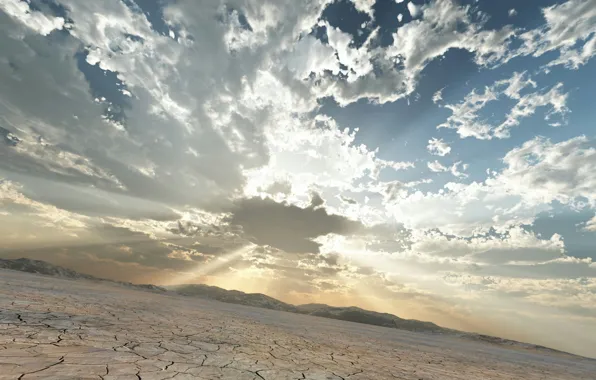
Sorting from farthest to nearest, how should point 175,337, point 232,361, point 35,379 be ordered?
point 175,337 < point 232,361 < point 35,379

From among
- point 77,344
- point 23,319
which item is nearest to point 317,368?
point 77,344

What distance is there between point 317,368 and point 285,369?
933 mm

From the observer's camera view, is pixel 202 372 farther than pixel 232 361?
No

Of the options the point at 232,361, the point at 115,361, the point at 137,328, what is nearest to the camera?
the point at 115,361

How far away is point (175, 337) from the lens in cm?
697

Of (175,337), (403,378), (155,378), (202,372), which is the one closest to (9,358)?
(155,378)

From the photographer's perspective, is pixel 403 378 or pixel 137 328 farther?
pixel 137 328

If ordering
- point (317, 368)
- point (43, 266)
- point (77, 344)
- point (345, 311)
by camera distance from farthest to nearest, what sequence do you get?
point (345, 311) < point (43, 266) < point (317, 368) < point (77, 344)

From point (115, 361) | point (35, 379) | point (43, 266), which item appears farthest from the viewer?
point (43, 266)

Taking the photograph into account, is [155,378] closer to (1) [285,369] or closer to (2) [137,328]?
(1) [285,369]

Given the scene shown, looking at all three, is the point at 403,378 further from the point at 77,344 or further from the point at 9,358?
the point at 9,358

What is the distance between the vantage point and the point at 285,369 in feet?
17.5

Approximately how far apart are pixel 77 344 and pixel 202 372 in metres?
2.51

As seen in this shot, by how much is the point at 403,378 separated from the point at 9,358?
705cm
